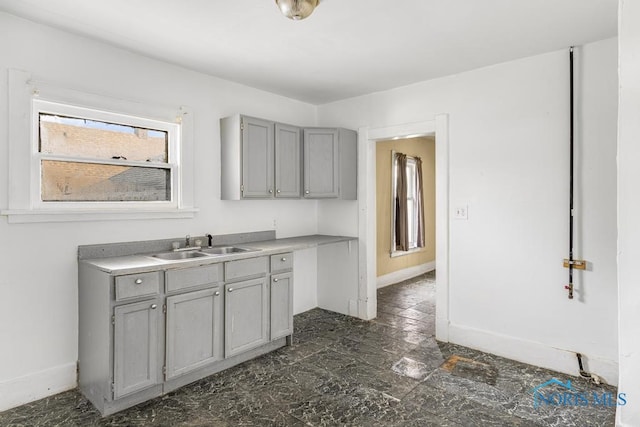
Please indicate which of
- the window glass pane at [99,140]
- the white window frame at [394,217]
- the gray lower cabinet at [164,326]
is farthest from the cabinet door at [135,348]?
the white window frame at [394,217]

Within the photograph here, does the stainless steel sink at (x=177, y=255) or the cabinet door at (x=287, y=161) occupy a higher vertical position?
the cabinet door at (x=287, y=161)

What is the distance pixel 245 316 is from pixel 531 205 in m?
2.68

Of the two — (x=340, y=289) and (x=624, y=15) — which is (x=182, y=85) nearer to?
(x=340, y=289)

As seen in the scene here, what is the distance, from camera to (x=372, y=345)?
3.57 metres

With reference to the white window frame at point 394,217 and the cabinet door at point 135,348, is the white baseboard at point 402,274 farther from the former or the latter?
the cabinet door at point 135,348

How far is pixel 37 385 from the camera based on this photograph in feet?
8.45

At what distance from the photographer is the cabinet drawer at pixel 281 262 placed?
340 cm

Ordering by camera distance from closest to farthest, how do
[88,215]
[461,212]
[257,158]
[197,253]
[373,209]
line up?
[88,215]
[197,253]
[461,212]
[257,158]
[373,209]

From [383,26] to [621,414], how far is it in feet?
8.36

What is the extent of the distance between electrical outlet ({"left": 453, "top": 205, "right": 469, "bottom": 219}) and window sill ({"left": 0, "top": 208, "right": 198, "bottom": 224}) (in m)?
2.54

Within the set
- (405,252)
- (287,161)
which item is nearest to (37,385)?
(287,161)

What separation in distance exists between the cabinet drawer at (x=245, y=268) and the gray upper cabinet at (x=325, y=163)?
1140 millimetres

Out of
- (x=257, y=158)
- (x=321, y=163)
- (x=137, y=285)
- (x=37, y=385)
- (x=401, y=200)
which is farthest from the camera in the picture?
(x=401, y=200)

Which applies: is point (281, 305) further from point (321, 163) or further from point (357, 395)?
point (321, 163)
